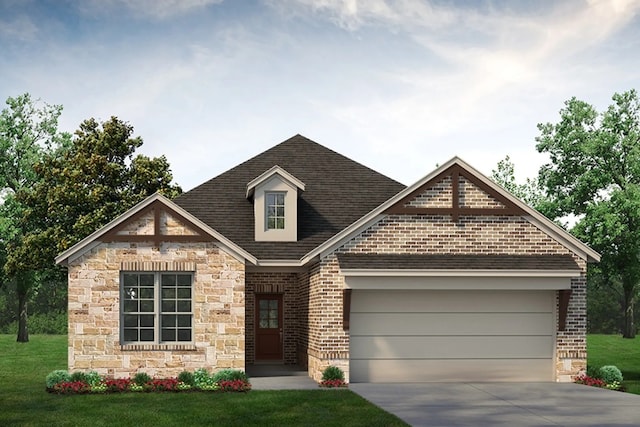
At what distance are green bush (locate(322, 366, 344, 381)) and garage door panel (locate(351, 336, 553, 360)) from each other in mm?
923

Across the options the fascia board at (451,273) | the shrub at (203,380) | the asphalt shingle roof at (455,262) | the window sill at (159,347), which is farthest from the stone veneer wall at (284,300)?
the fascia board at (451,273)

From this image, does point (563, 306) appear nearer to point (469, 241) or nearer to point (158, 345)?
point (469, 241)

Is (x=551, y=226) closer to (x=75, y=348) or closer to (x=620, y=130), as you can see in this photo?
(x=75, y=348)

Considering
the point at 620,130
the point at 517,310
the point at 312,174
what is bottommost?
the point at 517,310

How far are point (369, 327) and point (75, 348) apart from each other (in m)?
7.69

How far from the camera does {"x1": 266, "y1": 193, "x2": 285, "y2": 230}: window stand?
24.5 metres

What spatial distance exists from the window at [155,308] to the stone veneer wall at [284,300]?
4804mm

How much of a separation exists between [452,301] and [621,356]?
62.4ft

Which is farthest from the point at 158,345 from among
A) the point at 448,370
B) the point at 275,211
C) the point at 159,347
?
the point at 448,370

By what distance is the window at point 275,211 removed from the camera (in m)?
24.5

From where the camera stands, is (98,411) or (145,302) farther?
(145,302)

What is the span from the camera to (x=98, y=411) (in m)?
17.0

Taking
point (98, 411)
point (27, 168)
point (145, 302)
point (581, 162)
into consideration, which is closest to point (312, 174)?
point (145, 302)

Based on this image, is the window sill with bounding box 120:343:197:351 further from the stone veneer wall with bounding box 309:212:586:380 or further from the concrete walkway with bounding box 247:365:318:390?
the stone veneer wall with bounding box 309:212:586:380
